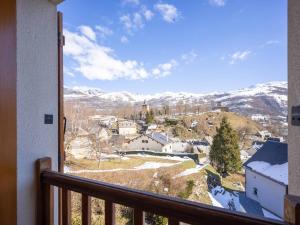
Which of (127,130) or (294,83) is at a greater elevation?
(294,83)

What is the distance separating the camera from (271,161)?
1469 mm

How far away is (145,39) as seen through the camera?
4.34 m

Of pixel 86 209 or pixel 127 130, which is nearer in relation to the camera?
pixel 86 209

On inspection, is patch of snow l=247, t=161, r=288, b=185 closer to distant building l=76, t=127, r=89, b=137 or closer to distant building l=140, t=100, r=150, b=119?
distant building l=140, t=100, r=150, b=119

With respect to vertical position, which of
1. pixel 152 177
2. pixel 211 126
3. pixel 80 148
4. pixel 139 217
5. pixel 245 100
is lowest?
pixel 152 177

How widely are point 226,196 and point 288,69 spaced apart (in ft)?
4.56

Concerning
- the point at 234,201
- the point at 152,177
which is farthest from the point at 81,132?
the point at 234,201

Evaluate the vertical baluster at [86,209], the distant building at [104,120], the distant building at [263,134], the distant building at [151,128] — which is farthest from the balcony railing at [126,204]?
Result: the distant building at [104,120]

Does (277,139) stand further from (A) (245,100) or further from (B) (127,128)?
(B) (127,128)

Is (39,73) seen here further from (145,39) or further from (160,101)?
(145,39)

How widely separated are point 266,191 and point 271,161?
0.22 m

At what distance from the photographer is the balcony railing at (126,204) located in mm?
713

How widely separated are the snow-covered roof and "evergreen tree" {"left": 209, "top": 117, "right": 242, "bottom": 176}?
0.11m

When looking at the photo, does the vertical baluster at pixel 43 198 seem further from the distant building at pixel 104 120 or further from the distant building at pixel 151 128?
the distant building at pixel 104 120
